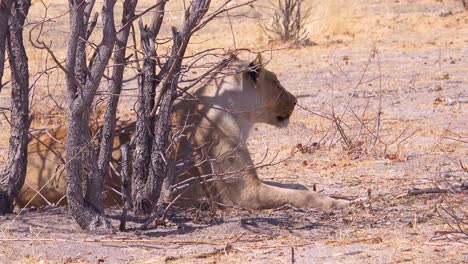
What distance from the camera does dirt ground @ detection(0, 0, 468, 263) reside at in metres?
4.80

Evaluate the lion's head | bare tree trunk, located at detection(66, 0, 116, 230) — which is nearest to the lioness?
the lion's head

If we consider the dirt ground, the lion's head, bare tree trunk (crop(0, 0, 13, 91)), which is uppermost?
bare tree trunk (crop(0, 0, 13, 91))

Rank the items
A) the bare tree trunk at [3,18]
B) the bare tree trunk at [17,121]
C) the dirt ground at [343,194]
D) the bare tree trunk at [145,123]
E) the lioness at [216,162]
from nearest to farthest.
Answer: the dirt ground at [343,194] → the bare tree trunk at [3,18] → the bare tree trunk at [145,123] → the bare tree trunk at [17,121] → the lioness at [216,162]

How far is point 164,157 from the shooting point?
18.2 ft

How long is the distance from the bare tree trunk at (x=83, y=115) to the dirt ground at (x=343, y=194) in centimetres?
15

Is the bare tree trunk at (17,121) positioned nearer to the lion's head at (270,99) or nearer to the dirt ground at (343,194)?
the dirt ground at (343,194)

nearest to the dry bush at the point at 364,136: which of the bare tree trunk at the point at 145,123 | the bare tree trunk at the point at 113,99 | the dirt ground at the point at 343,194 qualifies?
the dirt ground at the point at 343,194

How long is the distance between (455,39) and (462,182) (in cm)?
1039

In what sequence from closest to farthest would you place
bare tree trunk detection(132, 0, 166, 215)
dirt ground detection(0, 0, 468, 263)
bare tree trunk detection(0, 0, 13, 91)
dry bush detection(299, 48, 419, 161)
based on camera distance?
dirt ground detection(0, 0, 468, 263) < bare tree trunk detection(0, 0, 13, 91) < bare tree trunk detection(132, 0, 166, 215) < dry bush detection(299, 48, 419, 161)

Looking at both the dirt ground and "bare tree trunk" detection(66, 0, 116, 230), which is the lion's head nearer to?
the dirt ground

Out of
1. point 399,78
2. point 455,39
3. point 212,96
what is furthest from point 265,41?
point 212,96

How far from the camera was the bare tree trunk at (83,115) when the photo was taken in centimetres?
480

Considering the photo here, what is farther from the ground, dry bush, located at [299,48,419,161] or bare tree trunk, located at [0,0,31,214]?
bare tree trunk, located at [0,0,31,214]

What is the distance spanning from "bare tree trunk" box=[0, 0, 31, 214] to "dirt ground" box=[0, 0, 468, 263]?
18cm
